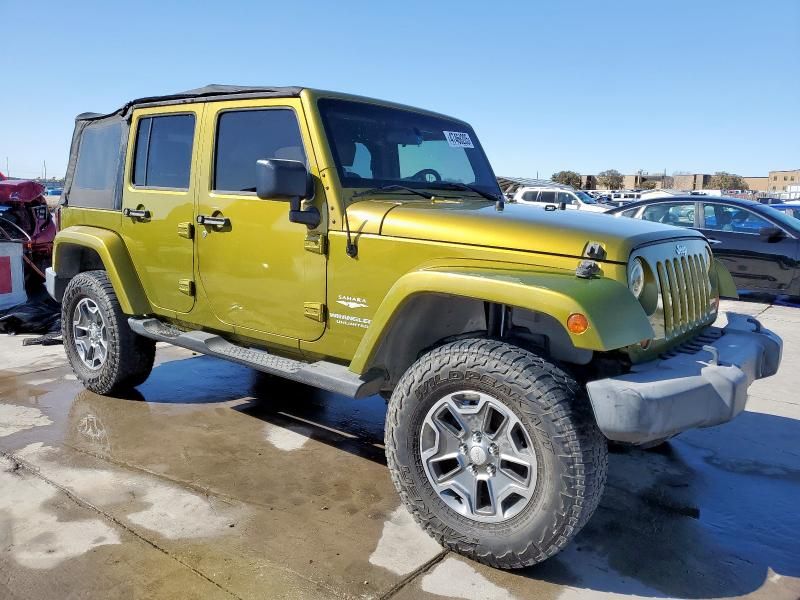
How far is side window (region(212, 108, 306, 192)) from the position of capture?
10.9 ft

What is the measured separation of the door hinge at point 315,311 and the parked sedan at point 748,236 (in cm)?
636

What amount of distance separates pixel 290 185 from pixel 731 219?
8103 millimetres

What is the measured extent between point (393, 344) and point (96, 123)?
3.26m

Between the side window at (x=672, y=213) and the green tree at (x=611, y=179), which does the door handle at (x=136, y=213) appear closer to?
the side window at (x=672, y=213)

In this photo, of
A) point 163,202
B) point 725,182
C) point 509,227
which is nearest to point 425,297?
point 509,227

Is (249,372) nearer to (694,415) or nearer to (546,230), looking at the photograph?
(546,230)

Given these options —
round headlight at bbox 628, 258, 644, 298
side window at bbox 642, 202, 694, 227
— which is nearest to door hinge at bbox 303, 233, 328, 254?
round headlight at bbox 628, 258, 644, 298

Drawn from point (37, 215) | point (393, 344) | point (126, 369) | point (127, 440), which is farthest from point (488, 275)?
point (37, 215)

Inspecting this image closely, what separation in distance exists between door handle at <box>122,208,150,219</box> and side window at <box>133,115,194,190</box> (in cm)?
19

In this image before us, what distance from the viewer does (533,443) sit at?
2434 mm

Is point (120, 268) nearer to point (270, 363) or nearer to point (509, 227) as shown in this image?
point (270, 363)

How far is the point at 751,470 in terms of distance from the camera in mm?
3623

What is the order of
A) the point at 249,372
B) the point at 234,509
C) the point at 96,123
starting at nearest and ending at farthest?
the point at 234,509 < the point at 96,123 < the point at 249,372

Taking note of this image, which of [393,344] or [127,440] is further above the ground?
[393,344]
